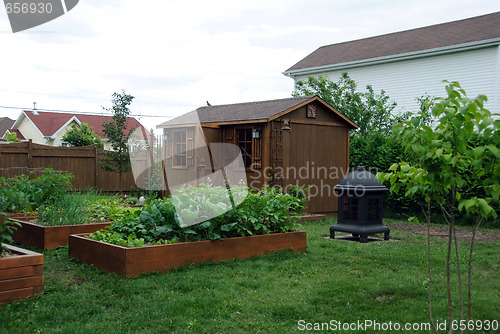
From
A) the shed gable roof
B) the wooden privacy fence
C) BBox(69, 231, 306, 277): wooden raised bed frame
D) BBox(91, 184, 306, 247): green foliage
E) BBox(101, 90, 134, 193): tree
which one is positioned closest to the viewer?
BBox(69, 231, 306, 277): wooden raised bed frame

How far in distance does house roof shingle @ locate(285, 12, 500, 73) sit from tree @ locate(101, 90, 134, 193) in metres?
9.23

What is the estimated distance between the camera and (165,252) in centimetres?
524

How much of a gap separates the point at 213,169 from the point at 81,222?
568 centimetres

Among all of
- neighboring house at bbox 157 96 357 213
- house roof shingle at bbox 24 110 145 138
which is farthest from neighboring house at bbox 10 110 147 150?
neighboring house at bbox 157 96 357 213

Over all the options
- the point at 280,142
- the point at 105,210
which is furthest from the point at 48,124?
the point at 105,210

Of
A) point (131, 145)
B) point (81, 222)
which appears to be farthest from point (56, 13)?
point (131, 145)

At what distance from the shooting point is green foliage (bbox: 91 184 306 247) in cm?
560

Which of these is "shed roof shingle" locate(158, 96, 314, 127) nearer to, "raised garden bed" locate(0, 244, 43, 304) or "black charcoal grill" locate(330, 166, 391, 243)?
"black charcoal grill" locate(330, 166, 391, 243)

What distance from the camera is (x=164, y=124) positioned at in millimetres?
13984

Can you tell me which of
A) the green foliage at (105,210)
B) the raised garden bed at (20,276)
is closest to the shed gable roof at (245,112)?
the green foliage at (105,210)

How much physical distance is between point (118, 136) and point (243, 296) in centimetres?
1178

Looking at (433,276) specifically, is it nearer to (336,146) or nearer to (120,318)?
(120,318)

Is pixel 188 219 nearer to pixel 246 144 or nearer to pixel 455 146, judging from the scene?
pixel 455 146

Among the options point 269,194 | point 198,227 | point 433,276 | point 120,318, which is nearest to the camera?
point 120,318
